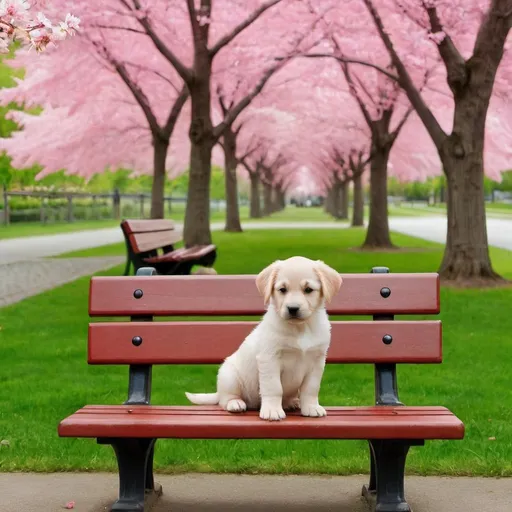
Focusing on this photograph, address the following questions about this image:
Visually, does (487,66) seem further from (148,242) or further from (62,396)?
(62,396)

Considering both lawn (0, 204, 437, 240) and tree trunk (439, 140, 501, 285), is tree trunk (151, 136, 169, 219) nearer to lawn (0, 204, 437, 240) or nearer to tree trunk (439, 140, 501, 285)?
lawn (0, 204, 437, 240)

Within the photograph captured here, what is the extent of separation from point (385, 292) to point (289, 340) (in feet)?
2.65

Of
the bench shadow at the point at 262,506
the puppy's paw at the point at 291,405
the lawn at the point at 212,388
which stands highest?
the puppy's paw at the point at 291,405

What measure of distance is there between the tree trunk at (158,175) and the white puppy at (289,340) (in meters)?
19.7

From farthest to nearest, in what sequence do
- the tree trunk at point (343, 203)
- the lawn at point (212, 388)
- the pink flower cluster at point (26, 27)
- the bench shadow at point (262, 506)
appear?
the tree trunk at point (343, 203) < the lawn at point (212, 388) < the pink flower cluster at point (26, 27) < the bench shadow at point (262, 506)

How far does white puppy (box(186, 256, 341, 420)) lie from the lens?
372cm

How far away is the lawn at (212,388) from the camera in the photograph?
16.3 ft

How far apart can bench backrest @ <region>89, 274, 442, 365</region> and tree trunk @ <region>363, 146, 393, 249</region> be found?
21.5m

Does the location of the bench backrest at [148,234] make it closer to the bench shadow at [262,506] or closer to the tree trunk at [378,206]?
the bench shadow at [262,506]

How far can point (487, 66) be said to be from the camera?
46.6 feet

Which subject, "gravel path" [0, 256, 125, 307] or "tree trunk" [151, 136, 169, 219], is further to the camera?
"tree trunk" [151, 136, 169, 219]

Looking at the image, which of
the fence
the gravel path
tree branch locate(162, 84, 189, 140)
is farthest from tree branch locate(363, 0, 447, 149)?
the fence

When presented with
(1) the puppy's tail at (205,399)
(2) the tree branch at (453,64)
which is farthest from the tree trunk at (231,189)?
(1) the puppy's tail at (205,399)

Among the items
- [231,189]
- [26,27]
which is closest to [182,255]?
[26,27]
